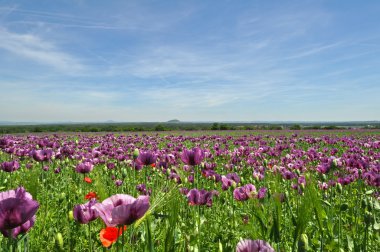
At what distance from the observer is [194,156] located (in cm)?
338

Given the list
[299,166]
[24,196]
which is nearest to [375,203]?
[24,196]

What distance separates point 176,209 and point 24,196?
0.75 metres

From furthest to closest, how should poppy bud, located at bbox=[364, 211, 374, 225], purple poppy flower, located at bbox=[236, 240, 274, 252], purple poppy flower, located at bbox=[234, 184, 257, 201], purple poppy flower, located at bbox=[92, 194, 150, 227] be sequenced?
purple poppy flower, located at bbox=[234, 184, 257, 201]
poppy bud, located at bbox=[364, 211, 374, 225]
purple poppy flower, located at bbox=[92, 194, 150, 227]
purple poppy flower, located at bbox=[236, 240, 274, 252]

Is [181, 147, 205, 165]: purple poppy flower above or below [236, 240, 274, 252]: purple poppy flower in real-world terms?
above

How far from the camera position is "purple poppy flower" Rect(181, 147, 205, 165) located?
335 centimetres

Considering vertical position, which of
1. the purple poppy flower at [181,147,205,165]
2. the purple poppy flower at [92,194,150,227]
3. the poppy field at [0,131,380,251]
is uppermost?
the purple poppy flower at [181,147,205,165]

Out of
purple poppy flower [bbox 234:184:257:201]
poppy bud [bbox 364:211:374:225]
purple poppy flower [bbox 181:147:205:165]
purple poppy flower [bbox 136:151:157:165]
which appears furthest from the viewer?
purple poppy flower [bbox 136:151:157:165]

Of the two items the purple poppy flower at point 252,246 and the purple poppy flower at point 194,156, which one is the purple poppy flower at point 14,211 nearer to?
the purple poppy flower at point 252,246

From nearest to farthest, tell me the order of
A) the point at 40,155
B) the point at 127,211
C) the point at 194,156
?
the point at 127,211, the point at 194,156, the point at 40,155

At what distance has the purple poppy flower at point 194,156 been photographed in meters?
3.35

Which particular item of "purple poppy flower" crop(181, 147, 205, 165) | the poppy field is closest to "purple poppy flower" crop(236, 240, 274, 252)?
the poppy field

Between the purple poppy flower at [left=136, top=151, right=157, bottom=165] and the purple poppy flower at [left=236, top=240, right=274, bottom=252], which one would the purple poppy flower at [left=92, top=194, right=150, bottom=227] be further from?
the purple poppy flower at [left=136, top=151, right=157, bottom=165]

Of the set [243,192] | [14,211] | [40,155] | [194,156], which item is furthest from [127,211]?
[40,155]

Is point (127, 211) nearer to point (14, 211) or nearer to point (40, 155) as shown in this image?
point (14, 211)
